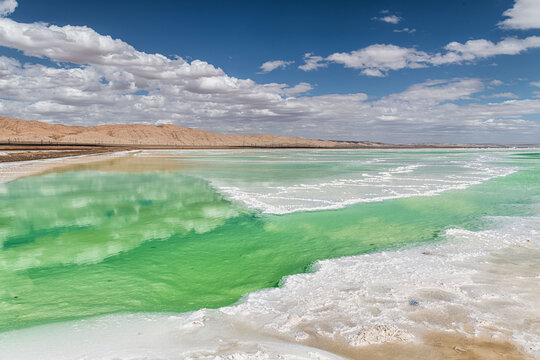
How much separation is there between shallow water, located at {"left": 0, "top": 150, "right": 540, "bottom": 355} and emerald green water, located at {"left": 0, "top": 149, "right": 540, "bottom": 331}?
0.03 meters

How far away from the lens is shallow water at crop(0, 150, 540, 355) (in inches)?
184

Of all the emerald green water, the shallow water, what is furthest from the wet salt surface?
the emerald green water

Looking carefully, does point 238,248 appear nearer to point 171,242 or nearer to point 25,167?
point 171,242

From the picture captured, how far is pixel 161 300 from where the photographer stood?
4.95 meters

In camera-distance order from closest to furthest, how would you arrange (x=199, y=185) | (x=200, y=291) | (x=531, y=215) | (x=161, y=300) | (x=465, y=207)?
(x=161, y=300)
(x=200, y=291)
(x=531, y=215)
(x=465, y=207)
(x=199, y=185)

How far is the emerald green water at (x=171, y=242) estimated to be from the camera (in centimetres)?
506

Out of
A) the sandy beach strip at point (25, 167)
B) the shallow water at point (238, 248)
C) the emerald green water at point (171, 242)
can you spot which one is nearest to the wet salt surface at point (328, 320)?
the shallow water at point (238, 248)

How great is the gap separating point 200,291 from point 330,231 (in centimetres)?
408

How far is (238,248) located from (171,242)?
4.93 ft

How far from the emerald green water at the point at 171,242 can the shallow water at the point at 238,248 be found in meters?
0.03

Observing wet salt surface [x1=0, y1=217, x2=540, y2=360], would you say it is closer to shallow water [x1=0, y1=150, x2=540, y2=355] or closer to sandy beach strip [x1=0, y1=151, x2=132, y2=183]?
shallow water [x1=0, y1=150, x2=540, y2=355]

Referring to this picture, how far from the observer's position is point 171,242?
775cm

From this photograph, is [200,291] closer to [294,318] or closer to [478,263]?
[294,318]

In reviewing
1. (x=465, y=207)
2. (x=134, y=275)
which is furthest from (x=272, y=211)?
(x=465, y=207)
